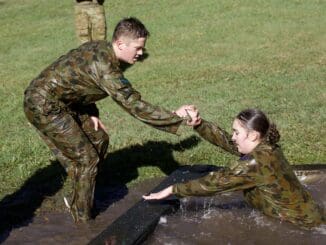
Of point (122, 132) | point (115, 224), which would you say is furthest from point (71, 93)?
point (122, 132)

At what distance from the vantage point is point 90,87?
490cm

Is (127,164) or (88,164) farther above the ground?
(88,164)

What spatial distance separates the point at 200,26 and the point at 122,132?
8740mm

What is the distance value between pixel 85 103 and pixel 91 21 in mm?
7929

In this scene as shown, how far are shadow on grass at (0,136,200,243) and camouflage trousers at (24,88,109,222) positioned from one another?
337 millimetres

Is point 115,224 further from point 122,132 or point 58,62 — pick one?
point 122,132

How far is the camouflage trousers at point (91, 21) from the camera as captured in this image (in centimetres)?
1273

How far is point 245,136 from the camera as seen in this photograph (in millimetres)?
4086

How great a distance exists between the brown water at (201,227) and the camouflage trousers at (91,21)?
7.57 meters

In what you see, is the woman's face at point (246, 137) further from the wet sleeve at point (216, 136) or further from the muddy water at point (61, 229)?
the muddy water at point (61, 229)

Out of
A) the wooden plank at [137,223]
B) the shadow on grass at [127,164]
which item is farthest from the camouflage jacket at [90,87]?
the shadow on grass at [127,164]

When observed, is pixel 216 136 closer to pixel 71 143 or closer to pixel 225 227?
pixel 225 227

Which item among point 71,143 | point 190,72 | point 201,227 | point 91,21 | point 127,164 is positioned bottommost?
point 190,72

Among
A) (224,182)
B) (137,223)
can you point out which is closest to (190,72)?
(137,223)
